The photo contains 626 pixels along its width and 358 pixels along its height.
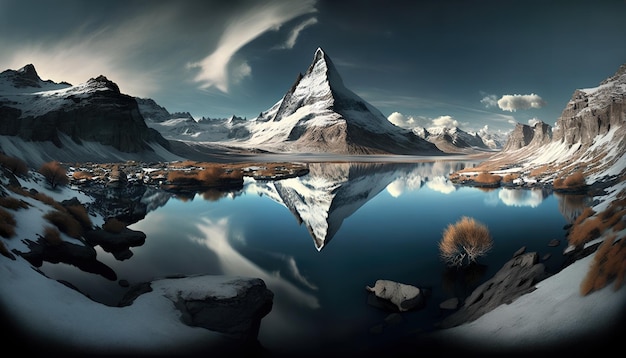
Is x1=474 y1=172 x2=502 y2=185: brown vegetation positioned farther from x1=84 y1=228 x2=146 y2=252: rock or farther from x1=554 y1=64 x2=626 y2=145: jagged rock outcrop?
x1=84 y1=228 x2=146 y2=252: rock

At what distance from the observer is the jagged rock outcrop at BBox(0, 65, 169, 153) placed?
269ft

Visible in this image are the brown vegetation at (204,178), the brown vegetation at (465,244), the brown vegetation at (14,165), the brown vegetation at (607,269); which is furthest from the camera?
the brown vegetation at (204,178)

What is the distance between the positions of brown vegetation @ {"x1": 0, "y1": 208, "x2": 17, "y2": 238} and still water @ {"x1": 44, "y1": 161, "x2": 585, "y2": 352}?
2.03m

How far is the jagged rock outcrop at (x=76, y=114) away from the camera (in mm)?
82000

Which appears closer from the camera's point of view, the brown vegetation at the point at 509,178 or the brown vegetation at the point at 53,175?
the brown vegetation at the point at 53,175

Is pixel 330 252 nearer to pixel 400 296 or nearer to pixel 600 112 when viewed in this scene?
pixel 400 296

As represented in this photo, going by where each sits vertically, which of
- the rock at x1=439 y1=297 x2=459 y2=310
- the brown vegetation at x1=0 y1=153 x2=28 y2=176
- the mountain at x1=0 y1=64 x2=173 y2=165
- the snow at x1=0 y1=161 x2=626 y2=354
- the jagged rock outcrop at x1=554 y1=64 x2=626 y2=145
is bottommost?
the rock at x1=439 y1=297 x2=459 y2=310

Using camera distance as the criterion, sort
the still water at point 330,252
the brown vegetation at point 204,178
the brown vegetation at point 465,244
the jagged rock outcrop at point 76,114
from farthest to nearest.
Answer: the jagged rock outcrop at point 76,114 < the brown vegetation at point 204,178 < the brown vegetation at point 465,244 < the still water at point 330,252

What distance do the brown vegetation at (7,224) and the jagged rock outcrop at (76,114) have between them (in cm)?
9061

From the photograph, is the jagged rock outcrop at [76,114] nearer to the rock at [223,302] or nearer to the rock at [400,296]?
the rock at [223,302]

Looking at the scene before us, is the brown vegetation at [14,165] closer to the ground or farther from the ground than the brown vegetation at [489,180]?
closer to the ground

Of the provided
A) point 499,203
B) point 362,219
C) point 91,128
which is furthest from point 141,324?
point 91,128

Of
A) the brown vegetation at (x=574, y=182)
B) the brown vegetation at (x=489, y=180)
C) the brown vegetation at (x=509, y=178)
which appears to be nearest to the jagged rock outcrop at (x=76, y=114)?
the brown vegetation at (x=489, y=180)

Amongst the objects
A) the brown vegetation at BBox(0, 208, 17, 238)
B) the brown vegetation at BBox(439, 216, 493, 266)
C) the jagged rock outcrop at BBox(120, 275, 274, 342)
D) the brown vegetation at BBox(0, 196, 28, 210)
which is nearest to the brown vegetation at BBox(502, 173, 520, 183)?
the brown vegetation at BBox(439, 216, 493, 266)
